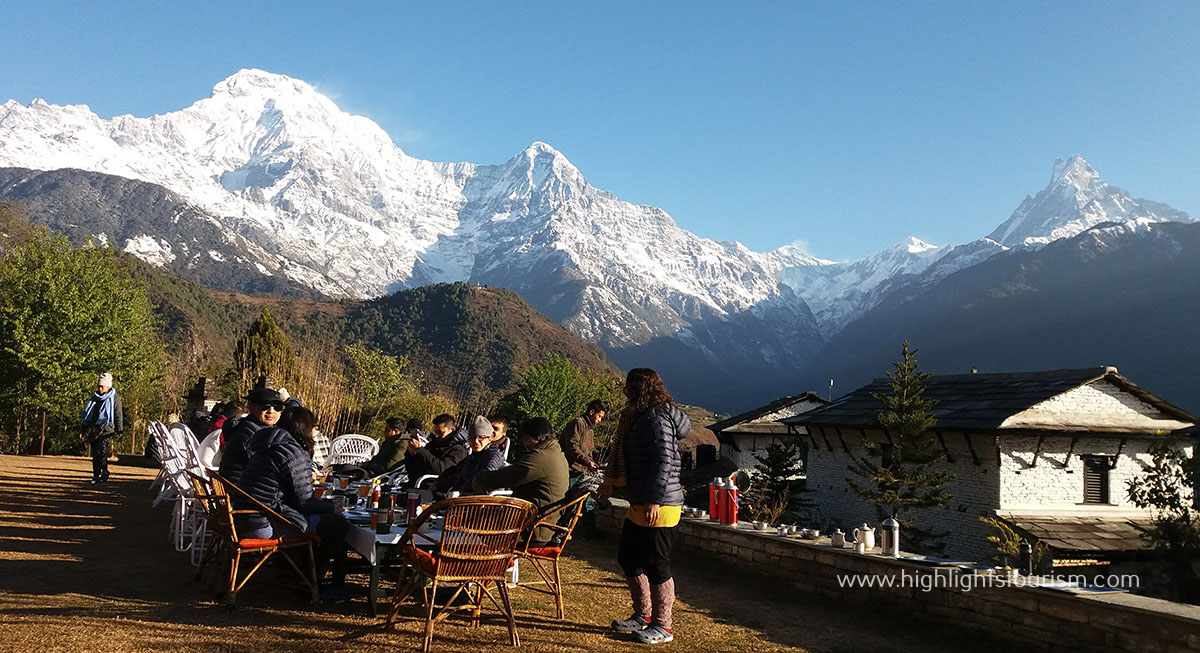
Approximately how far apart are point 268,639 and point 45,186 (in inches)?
6918

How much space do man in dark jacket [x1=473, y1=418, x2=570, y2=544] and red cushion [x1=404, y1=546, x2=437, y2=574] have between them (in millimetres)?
676

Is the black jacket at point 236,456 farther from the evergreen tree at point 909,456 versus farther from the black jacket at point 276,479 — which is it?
the evergreen tree at point 909,456

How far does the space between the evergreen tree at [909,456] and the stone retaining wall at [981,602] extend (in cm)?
948

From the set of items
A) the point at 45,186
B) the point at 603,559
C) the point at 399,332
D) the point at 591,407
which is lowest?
the point at 603,559

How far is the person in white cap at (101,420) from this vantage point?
34.8 ft

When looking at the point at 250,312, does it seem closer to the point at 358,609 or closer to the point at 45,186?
the point at 358,609

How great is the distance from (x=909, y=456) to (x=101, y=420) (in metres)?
14.3

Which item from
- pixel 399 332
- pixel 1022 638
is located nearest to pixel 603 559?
pixel 1022 638

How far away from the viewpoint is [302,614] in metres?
4.86

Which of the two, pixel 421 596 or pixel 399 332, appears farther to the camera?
pixel 399 332

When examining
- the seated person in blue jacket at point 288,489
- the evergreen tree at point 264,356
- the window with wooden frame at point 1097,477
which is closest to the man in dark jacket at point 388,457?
the seated person in blue jacket at point 288,489

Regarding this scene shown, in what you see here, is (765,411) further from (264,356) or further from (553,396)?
(264,356)

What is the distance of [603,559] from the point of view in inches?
303

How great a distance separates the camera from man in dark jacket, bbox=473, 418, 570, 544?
504 cm
